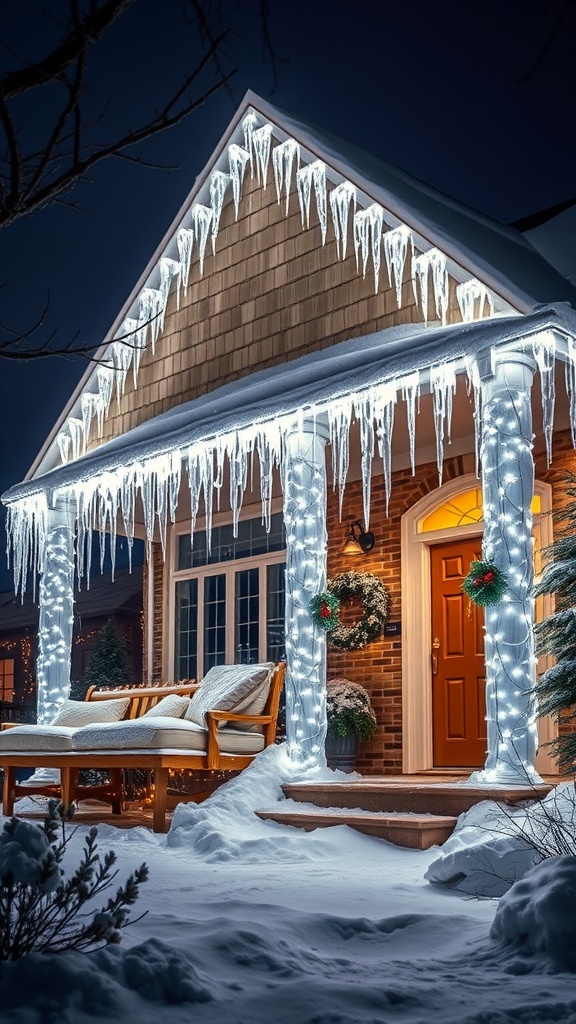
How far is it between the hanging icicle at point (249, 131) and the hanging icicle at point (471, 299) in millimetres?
3454

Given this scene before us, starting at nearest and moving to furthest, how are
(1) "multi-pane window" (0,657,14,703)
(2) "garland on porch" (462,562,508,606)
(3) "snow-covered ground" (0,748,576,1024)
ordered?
(3) "snow-covered ground" (0,748,576,1024), (2) "garland on porch" (462,562,508,606), (1) "multi-pane window" (0,657,14,703)

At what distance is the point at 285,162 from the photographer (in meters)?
9.59

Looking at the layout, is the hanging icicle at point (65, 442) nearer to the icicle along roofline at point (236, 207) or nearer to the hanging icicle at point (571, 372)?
the icicle along roofline at point (236, 207)

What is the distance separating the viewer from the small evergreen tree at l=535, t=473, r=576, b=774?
20.0ft

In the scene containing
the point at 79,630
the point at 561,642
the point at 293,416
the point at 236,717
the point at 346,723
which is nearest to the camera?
the point at 561,642

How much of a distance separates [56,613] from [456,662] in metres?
3.90

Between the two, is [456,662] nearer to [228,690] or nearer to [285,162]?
[228,690]

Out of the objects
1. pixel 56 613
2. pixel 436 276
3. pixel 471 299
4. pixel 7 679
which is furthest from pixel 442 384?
pixel 7 679

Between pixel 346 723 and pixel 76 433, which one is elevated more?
pixel 76 433

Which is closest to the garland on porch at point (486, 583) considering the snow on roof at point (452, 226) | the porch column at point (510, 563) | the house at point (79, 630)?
the porch column at point (510, 563)

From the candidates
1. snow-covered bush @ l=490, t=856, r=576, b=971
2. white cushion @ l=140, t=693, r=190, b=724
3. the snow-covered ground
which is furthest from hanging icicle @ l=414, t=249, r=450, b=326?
snow-covered bush @ l=490, t=856, r=576, b=971

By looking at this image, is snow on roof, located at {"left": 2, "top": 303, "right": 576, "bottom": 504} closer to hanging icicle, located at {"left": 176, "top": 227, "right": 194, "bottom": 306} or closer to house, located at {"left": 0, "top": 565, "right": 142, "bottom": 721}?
hanging icicle, located at {"left": 176, "top": 227, "right": 194, "bottom": 306}

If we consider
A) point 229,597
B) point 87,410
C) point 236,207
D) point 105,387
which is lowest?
point 229,597

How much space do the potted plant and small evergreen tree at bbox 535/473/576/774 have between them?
3102mm
